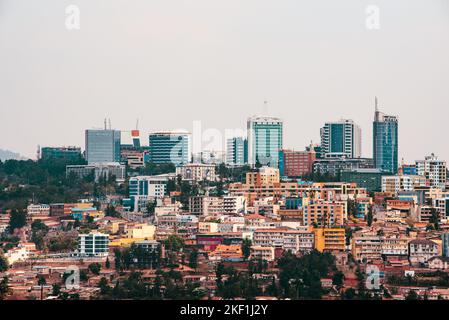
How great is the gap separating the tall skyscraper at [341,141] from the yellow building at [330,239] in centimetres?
460

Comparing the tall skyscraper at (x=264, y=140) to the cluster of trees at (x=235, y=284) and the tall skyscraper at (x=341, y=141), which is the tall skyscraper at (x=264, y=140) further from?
the cluster of trees at (x=235, y=284)

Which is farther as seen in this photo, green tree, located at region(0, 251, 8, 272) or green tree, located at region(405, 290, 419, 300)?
green tree, located at region(0, 251, 8, 272)

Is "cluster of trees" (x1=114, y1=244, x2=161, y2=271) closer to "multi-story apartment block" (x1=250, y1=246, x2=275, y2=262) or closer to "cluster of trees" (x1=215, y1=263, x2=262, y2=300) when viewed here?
"cluster of trees" (x1=215, y1=263, x2=262, y2=300)

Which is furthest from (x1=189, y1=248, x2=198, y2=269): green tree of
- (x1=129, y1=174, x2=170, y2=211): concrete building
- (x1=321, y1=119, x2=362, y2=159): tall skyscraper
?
(x1=321, y1=119, x2=362, y2=159): tall skyscraper

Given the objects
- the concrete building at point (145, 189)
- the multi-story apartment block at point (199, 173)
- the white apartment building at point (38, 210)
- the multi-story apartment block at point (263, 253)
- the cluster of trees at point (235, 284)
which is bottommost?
the cluster of trees at point (235, 284)

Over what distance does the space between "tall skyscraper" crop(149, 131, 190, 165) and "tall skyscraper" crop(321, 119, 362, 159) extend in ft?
6.36

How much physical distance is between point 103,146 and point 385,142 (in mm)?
4133

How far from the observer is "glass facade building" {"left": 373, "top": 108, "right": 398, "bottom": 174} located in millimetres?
20202

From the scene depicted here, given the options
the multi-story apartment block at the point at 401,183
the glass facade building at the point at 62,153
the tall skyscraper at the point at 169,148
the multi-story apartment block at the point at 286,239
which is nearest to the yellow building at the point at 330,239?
the multi-story apartment block at the point at 286,239

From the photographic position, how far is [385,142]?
860 inches

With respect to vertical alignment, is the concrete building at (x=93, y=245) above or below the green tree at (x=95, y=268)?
above

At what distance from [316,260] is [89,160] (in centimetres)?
761

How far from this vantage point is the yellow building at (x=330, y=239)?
1744 cm

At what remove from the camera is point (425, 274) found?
16.0 m
